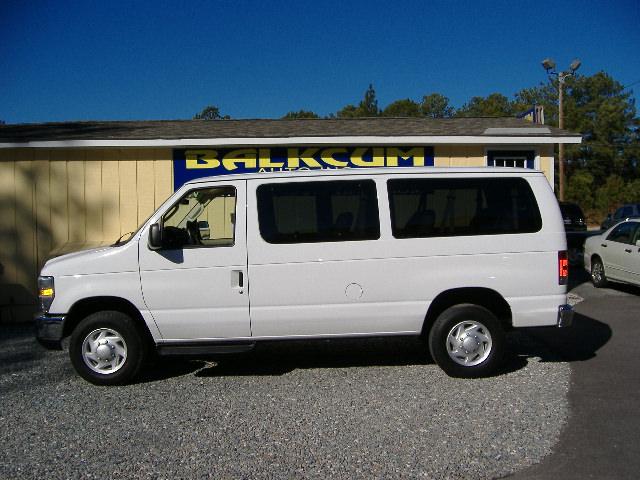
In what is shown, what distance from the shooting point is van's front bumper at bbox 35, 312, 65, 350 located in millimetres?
6125

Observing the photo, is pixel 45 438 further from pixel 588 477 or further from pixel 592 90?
pixel 592 90

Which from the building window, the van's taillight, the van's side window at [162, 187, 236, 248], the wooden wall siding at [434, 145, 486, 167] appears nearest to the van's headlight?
the van's side window at [162, 187, 236, 248]

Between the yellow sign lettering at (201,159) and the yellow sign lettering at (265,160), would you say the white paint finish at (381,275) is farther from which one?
the yellow sign lettering at (201,159)

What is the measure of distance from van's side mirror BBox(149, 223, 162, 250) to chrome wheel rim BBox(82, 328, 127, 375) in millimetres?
995

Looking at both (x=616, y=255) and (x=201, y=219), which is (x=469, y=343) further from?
(x=616, y=255)

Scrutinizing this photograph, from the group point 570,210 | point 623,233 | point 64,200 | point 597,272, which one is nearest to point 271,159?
point 64,200

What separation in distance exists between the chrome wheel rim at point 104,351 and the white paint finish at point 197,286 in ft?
1.58

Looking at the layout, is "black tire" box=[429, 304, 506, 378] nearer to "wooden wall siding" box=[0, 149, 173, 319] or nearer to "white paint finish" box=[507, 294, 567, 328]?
"white paint finish" box=[507, 294, 567, 328]

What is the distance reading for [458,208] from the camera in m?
6.27

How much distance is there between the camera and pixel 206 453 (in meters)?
4.52

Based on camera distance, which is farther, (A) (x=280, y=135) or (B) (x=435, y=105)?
(B) (x=435, y=105)

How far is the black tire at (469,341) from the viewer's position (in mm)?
6215

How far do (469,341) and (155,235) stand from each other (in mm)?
3256

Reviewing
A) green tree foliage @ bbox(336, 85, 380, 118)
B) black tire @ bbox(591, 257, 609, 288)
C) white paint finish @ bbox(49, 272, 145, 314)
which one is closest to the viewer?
white paint finish @ bbox(49, 272, 145, 314)
